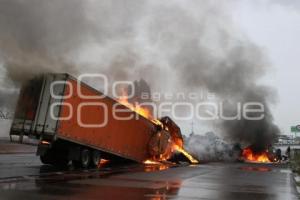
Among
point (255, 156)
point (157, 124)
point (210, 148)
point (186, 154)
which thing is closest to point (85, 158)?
point (157, 124)

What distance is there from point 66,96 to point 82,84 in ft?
4.32

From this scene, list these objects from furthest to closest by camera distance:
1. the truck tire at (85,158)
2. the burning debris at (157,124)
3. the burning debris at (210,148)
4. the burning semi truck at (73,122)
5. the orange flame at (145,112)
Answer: the burning debris at (210,148) < the burning debris at (157,124) < the orange flame at (145,112) < the truck tire at (85,158) < the burning semi truck at (73,122)

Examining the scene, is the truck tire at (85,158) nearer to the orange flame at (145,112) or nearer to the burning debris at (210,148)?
the orange flame at (145,112)

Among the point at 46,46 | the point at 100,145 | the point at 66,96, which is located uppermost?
the point at 46,46

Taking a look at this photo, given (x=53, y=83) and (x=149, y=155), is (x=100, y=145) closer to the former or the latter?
(x=53, y=83)

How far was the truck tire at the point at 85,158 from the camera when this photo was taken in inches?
883

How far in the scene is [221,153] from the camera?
42.6m

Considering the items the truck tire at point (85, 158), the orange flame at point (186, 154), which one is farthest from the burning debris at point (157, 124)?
the truck tire at point (85, 158)

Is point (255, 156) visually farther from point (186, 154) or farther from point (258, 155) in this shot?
point (186, 154)

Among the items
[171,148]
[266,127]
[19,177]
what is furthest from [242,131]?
[19,177]

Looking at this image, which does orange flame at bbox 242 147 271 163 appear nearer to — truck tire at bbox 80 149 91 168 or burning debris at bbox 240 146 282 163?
burning debris at bbox 240 146 282 163

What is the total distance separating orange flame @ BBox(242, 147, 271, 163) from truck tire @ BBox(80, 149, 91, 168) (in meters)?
26.8

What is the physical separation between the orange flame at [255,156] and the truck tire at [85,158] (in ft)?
87.9

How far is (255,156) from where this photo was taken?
47188 mm
